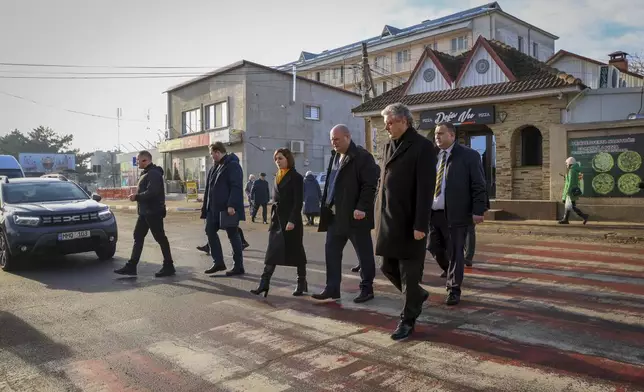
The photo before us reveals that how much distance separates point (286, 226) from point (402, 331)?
82.4 inches

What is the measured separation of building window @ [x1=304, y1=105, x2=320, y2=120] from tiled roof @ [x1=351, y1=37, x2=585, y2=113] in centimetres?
1388

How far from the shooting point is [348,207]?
5.50 metres

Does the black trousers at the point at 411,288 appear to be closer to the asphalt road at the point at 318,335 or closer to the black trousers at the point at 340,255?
the asphalt road at the point at 318,335

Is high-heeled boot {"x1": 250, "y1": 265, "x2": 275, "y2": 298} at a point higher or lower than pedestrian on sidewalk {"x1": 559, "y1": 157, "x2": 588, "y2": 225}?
lower

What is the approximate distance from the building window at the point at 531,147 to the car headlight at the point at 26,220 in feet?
45.1

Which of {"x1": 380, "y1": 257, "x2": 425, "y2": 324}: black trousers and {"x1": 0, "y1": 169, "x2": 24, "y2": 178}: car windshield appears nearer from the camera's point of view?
{"x1": 380, "y1": 257, "x2": 425, "y2": 324}: black trousers

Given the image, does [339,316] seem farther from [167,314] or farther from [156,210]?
[156,210]

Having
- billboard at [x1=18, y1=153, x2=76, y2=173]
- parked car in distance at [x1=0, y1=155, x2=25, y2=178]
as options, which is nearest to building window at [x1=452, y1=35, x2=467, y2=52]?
parked car in distance at [x1=0, y1=155, x2=25, y2=178]

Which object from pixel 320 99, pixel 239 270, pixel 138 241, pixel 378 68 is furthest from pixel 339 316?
pixel 378 68

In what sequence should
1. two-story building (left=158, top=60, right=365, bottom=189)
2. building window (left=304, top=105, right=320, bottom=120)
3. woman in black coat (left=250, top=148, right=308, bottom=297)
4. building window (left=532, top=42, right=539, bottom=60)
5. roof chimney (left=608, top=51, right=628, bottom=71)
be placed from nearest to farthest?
woman in black coat (left=250, top=148, right=308, bottom=297) < roof chimney (left=608, top=51, right=628, bottom=71) < two-story building (left=158, top=60, right=365, bottom=189) < building window (left=304, top=105, right=320, bottom=120) < building window (left=532, top=42, right=539, bottom=60)

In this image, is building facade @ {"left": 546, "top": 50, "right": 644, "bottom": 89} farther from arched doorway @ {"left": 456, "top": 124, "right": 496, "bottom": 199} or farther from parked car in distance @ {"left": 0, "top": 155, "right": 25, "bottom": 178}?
parked car in distance @ {"left": 0, "top": 155, "right": 25, "bottom": 178}

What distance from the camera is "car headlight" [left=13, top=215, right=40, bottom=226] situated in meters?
8.08

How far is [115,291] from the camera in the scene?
6629 millimetres

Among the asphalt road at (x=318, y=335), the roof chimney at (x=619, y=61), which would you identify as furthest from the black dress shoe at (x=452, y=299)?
the roof chimney at (x=619, y=61)
